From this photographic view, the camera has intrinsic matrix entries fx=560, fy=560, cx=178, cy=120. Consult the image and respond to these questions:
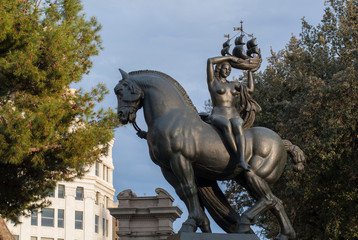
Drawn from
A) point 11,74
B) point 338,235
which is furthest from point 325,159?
point 11,74

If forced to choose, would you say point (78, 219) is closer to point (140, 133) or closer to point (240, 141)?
point (140, 133)

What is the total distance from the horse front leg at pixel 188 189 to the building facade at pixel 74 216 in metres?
54.9

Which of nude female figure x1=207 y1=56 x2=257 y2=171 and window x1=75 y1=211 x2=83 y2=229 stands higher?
window x1=75 y1=211 x2=83 y2=229

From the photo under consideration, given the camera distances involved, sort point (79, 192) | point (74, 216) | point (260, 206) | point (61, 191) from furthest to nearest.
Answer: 1. point (79, 192)
2. point (61, 191)
3. point (74, 216)
4. point (260, 206)

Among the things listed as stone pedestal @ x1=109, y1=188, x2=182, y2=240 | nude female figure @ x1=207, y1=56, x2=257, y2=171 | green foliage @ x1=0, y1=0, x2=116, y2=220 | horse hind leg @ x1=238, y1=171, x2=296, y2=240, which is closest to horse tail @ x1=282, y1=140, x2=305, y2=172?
horse hind leg @ x1=238, y1=171, x2=296, y2=240

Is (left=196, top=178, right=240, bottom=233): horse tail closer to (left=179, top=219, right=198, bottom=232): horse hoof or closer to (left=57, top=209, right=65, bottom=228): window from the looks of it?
(left=179, top=219, right=198, bottom=232): horse hoof

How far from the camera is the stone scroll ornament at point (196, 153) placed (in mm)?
7266

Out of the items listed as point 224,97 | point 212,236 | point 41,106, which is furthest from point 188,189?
point 41,106

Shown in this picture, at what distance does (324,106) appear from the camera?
1856 cm

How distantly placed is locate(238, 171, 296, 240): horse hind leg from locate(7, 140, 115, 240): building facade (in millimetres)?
54840

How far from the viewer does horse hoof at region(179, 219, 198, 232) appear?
23.2ft

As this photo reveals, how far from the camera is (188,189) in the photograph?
7.27 m

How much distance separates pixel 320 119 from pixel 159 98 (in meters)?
12.0

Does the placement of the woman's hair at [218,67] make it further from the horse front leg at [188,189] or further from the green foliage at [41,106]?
the green foliage at [41,106]
